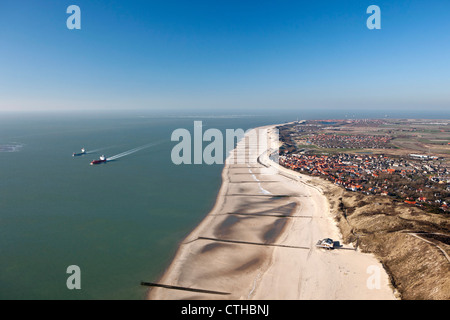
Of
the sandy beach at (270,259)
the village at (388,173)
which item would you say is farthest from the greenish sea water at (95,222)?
the village at (388,173)

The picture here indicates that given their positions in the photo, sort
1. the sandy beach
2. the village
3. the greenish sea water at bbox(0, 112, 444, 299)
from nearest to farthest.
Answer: the sandy beach
the greenish sea water at bbox(0, 112, 444, 299)
the village

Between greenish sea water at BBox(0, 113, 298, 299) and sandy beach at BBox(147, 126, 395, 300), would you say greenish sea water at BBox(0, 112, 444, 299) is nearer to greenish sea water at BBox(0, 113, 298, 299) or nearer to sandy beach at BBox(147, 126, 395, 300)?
greenish sea water at BBox(0, 113, 298, 299)

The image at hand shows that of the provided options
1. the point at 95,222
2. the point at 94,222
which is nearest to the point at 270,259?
the point at 95,222

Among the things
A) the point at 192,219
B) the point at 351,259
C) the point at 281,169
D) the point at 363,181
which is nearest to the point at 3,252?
the point at 192,219

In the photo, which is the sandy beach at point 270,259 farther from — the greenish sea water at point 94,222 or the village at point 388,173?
the village at point 388,173

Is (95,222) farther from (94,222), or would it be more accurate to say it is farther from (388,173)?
(388,173)

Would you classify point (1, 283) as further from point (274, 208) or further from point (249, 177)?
point (249, 177)

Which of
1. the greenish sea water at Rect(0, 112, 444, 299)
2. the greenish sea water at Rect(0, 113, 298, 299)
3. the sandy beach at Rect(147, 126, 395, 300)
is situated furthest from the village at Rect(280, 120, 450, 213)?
the greenish sea water at Rect(0, 113, 298, 299)

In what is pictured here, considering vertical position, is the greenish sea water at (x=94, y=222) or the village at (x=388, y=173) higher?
the village at (x=388, y=173)
